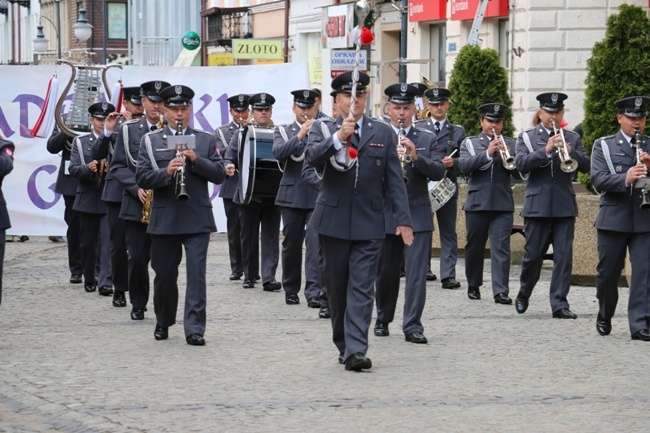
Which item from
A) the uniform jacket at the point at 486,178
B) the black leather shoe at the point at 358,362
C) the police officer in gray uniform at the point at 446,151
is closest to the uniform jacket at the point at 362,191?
the black leather shoe at the point at 358,362

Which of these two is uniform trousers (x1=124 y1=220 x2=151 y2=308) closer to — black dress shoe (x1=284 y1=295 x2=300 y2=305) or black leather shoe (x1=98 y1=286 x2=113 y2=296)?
black dress shoe (x1=284 y1=295 x2=300 y2=305)

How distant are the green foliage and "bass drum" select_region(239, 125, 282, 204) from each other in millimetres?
5844

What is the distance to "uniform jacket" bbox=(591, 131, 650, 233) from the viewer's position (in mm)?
12336

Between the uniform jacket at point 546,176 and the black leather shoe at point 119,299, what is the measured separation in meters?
3.63

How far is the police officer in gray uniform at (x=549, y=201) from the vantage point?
13.8 meters

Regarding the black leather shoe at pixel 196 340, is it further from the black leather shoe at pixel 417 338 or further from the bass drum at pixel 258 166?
the bass drum at pixel 258 166

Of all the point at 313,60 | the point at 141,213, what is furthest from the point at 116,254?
the point at 313,60

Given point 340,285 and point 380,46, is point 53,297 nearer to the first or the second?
point 340,285

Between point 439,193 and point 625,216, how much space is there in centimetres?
328

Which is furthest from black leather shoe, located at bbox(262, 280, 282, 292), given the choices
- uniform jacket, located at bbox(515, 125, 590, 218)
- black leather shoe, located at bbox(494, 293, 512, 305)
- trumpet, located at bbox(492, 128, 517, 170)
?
uniform jacket, located at bbox(515, 125, 590, 218)

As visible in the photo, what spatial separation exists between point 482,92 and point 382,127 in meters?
10.5

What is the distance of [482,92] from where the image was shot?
21.2 metres

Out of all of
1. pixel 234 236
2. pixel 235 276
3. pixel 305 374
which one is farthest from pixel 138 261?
pixel 234 236

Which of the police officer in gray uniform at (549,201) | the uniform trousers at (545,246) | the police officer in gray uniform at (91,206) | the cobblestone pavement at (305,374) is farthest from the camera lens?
the police officer in gray uniform at (91,206)
